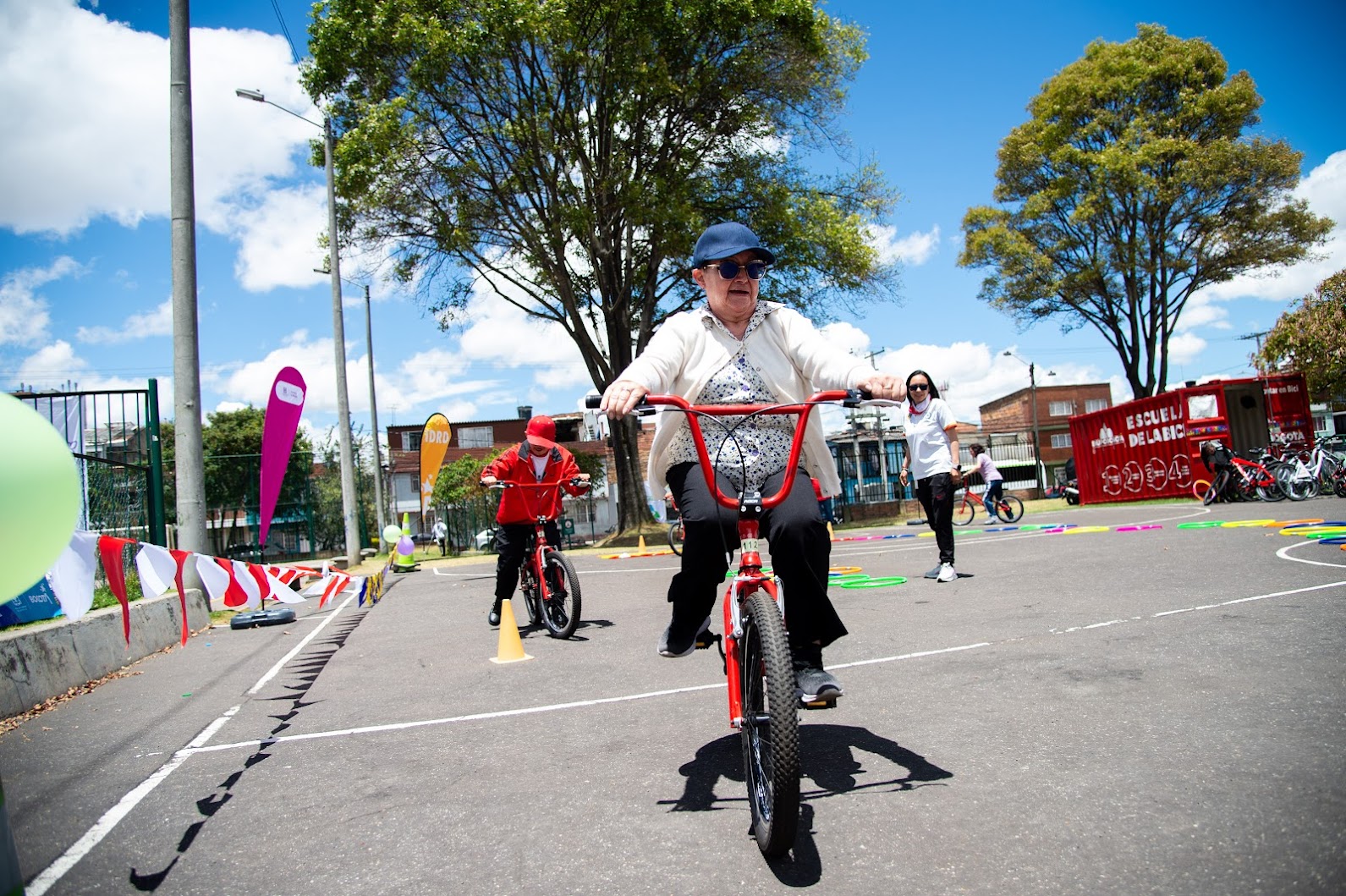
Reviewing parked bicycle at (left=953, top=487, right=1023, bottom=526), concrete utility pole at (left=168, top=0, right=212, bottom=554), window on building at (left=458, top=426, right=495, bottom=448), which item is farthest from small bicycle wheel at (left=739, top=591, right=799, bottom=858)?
window on building at (left=458, top=426, right=495, bottom=448)

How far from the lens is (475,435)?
7406 centimetres

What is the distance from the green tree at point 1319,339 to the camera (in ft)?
83.9

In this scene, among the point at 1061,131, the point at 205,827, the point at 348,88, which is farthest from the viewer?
the point at 1061,131

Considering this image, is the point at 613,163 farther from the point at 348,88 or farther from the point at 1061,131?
the point at 1061,131

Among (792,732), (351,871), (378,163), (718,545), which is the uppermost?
(378,163)

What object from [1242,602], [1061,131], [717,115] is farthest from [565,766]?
[1061,131]

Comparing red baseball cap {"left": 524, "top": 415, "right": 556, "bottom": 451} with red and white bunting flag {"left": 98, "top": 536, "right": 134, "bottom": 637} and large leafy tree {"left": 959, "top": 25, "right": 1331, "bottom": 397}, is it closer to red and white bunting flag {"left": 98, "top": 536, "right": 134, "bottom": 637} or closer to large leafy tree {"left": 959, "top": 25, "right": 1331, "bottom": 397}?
red and white bunting flag {"left": 98, "top": 536, "right": 134, "bottom": 637}

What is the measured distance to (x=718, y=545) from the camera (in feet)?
11.1

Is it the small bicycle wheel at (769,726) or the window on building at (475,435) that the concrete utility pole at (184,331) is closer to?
the small bicycle wheel at (769,726)

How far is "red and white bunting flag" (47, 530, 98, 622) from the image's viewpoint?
192 inches

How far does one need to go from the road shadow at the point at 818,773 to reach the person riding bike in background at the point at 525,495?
172 inches

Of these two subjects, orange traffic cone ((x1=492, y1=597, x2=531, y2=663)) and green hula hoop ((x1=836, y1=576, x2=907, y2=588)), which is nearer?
orange traffic cone ((x1=492, y1=597, x2=531, y2=663))

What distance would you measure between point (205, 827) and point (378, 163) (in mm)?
19785

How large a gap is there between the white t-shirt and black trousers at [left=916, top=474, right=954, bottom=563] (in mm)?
96
